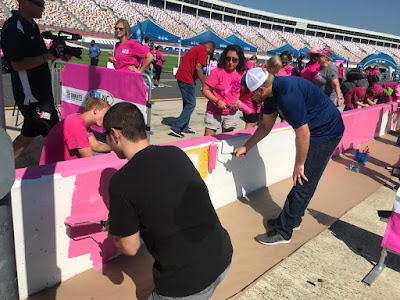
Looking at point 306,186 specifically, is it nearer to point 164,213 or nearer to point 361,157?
point 164,213

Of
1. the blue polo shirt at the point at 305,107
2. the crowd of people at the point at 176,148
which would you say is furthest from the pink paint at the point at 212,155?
the blue polo shirt at the point at 305,107

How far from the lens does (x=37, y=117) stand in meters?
3.67

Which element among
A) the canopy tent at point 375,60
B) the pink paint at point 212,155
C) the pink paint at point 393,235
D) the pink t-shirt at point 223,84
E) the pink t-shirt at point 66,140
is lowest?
the pink paint at point 393,235

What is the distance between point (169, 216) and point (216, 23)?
229ft

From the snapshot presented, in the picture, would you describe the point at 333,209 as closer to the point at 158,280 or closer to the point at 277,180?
the point at 277,180

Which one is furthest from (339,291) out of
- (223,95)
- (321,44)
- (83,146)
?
(321,44)

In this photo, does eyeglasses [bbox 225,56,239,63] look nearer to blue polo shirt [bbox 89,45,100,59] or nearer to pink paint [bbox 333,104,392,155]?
pink paint [bbox 333,104,392,155]

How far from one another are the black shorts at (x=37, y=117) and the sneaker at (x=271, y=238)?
106 inches

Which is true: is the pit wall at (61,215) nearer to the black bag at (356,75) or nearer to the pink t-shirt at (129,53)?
the pink t-shirt at (129,53)

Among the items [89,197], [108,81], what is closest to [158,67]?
[108,81]

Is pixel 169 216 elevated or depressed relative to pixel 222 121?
elevated

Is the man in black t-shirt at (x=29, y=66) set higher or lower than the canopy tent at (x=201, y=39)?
lower

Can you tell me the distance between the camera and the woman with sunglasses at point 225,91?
4.45 metres

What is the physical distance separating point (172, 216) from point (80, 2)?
4961 cm
